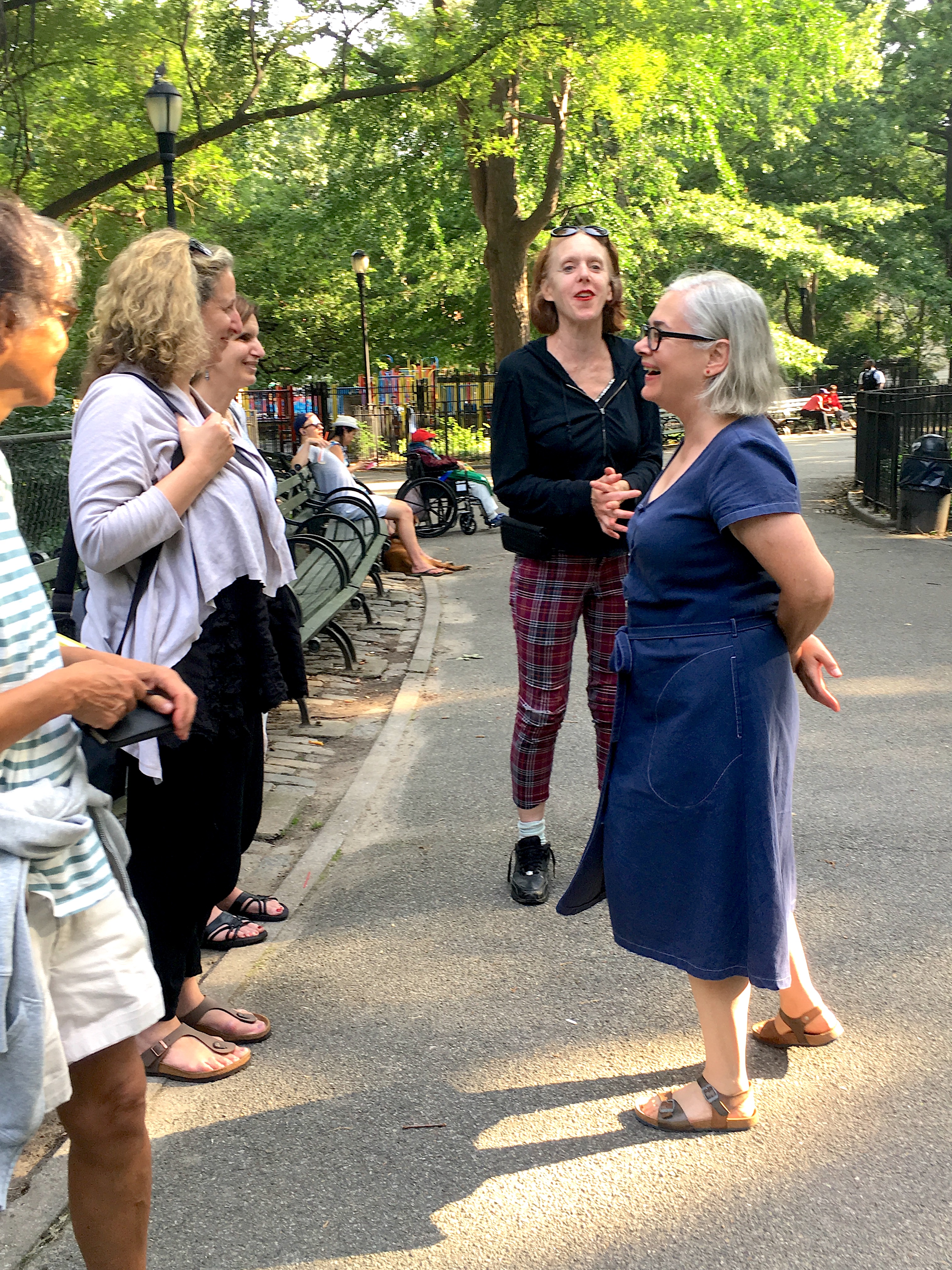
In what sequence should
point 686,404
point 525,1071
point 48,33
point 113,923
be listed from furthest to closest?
1. point 48,33
2. point 525,1071
3. point 686,404
4. point 113,923

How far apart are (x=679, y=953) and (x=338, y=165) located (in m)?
22.0

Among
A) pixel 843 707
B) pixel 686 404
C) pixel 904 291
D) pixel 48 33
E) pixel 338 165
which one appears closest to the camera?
pixel 686 404

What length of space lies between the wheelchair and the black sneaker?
11.0 meters

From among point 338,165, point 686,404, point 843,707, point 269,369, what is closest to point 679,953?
point 686,404

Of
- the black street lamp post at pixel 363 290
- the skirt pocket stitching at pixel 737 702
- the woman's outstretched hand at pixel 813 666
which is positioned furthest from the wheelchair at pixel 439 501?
the skirt pocket stitching at pixel 737 702

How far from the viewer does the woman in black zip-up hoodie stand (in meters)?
4.02

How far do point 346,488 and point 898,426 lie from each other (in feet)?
22.0

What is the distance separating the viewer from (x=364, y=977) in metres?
Answer: 3.82

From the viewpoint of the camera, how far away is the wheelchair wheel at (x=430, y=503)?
1511 cm

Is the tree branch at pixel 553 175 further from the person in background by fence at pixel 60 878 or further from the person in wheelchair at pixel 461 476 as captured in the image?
the person in background by fence at pixel 60 878

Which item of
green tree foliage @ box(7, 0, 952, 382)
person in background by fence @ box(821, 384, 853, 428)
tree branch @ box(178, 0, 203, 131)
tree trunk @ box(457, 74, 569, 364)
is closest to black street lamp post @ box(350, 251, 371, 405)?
green tree foliage @ box(7, 0, 952, 382)

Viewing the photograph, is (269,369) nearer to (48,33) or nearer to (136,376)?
(48,33)

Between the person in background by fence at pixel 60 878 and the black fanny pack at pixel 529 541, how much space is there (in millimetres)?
2093

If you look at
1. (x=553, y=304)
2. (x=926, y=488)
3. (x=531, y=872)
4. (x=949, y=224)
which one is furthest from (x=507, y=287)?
(x=949, y=224)
